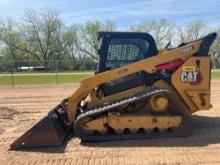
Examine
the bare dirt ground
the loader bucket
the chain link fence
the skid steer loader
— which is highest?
the skid steer loader

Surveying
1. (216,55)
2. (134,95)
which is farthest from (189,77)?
(216,55)

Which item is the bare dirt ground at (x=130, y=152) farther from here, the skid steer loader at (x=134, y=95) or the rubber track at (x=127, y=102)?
the skid steer loader at (x=134, y=95)

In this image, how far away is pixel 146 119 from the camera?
7668 millimetres

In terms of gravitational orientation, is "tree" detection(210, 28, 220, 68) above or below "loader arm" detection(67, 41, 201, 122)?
below

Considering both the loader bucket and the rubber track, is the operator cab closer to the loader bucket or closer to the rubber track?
the rubber track

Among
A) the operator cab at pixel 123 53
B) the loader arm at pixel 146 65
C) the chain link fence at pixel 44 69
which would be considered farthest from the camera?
the chain link fence at pixel 44 69

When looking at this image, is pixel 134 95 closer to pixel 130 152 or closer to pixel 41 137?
pixel 130 152

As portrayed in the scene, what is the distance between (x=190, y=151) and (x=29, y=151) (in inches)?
116

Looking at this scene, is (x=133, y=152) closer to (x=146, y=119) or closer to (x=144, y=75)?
(x=146, y=119)

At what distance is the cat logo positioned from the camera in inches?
317

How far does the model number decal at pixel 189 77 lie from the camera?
805 cm

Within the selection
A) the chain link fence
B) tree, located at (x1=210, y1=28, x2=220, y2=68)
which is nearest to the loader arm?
the chain link fence

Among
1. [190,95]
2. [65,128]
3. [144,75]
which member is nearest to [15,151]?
[65,128]

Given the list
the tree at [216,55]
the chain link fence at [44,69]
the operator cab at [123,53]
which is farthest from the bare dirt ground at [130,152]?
the tree at [216,55]
